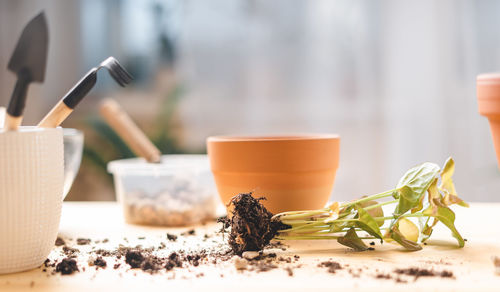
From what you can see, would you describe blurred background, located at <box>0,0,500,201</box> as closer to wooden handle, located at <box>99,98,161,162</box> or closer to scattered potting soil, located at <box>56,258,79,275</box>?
wooden handle, located at <box>99,98,161,162</box>

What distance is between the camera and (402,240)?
673 mm

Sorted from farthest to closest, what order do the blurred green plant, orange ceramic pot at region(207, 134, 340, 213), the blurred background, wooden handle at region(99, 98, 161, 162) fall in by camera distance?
the blurred green plant < the blurred background < wooden handle at region(99, 98, 161, 162) < orange ceramic pot at region(207, 134, 340, 213)

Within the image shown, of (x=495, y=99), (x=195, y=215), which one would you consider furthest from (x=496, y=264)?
(x=195, y=215)

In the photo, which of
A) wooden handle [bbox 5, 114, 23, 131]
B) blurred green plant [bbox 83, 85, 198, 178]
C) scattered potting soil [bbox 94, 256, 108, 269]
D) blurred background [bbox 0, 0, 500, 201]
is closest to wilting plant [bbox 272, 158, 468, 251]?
scattered potting soil [bbox 94, 256, 108, 269]

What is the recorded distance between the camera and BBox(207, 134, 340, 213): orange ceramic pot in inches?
30.1

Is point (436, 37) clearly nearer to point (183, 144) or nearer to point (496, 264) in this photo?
point (183, 144)

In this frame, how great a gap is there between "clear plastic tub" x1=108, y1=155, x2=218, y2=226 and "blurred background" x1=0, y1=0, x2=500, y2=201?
1360 mm

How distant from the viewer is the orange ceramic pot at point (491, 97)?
71cm

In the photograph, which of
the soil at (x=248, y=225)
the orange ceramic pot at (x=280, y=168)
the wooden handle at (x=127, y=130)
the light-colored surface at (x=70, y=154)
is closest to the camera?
the soil at (x=248, y=225)

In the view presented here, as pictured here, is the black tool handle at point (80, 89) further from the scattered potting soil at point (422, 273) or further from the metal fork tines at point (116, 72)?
the scattered potting soil at point (422, 273)

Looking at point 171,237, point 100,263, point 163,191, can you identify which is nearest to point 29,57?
point 100,263

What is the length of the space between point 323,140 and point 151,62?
6.38ft

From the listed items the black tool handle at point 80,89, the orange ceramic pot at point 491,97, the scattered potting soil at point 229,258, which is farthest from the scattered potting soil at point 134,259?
the orange ceramic pot at point 491,97

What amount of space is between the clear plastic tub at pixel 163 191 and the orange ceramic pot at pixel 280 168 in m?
0.18
